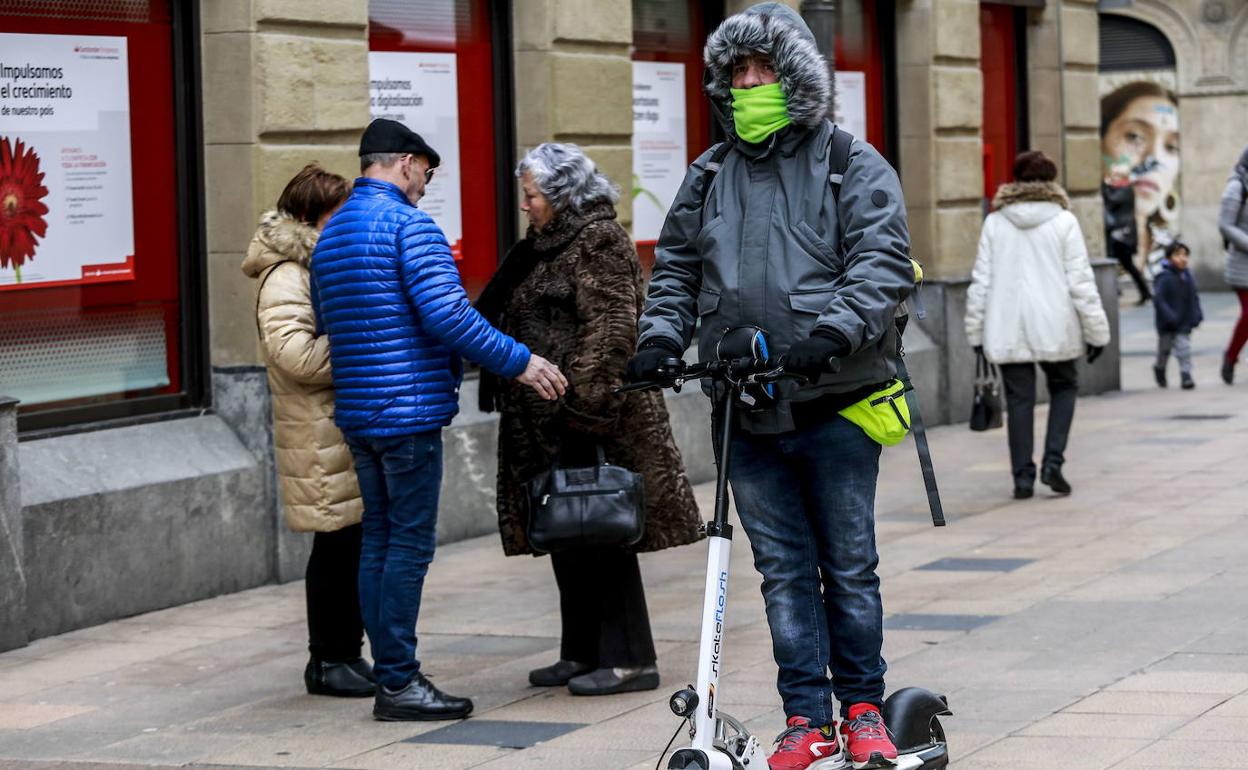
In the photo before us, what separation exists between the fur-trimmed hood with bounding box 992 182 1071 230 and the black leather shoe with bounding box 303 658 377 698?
531cm

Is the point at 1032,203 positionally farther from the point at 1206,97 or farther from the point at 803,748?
the point at 1206,97

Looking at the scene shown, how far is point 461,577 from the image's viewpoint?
9406 mm

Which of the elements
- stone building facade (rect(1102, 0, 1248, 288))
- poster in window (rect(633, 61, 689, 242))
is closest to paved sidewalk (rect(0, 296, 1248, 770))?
poster in window (rect(633, 61, 689, 242))

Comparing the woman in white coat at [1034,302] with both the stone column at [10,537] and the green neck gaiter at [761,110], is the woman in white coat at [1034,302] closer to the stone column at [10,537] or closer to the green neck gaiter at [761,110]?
the stone column at [10,537]

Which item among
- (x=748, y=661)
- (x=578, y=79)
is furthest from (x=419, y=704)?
(x=578, y=79)

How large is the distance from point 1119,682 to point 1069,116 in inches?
435

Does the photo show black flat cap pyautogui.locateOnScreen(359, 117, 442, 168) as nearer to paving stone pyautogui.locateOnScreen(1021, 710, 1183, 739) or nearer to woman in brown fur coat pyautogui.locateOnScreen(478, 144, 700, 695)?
woman in brown fur coat pyautogui.locateOnScreen(478, 144, 700, 695)

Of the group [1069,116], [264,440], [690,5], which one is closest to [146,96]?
[264,440]

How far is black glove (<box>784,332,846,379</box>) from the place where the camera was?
15.5 ft

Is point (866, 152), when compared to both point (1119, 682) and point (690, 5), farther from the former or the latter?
point (690, 5)

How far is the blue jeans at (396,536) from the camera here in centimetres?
655

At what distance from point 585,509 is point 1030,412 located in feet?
17.6

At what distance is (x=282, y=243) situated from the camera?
7.11m

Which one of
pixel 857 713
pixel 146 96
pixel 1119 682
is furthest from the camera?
pixel 146 96
